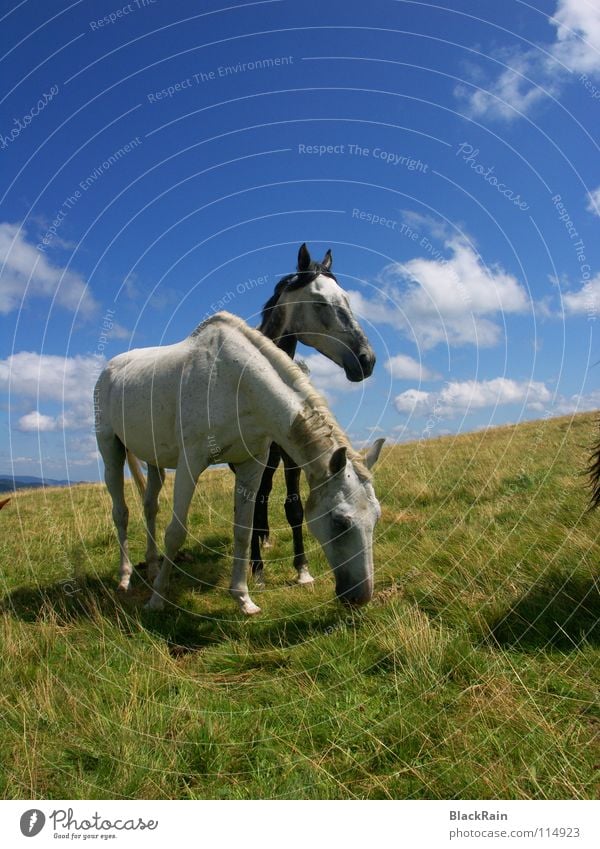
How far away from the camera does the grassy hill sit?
2.78 m

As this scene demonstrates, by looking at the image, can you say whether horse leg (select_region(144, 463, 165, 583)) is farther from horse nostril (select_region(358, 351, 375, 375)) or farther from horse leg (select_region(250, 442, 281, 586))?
horse nostril (select_region(358, 351, 375, 375))

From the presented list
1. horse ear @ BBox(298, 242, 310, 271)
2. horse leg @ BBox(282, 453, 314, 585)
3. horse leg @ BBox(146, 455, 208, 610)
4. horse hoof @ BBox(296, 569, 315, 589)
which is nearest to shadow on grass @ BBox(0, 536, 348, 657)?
horse leg @ BBox(146, 455, 208, 610)

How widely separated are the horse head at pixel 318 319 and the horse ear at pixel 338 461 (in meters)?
2.24

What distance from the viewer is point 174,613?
5.77 metres

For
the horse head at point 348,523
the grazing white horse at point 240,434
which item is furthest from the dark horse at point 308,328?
the horse head at point 348,523

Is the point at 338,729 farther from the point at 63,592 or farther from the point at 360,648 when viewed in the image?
the point at 63,592

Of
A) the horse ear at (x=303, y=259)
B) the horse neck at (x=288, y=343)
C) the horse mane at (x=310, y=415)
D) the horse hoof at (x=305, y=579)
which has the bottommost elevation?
the horse hoof at (x=305, y=579)

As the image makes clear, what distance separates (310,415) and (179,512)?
6.78 ft

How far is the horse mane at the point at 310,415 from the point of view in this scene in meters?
4.77

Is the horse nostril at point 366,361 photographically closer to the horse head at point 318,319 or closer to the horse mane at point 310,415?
the horse head at point 318,319

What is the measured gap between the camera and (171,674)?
399 cm

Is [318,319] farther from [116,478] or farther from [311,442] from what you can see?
[116,478]

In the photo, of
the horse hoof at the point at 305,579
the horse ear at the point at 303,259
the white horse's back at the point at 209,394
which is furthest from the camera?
the horse ear at the point at 303,259
